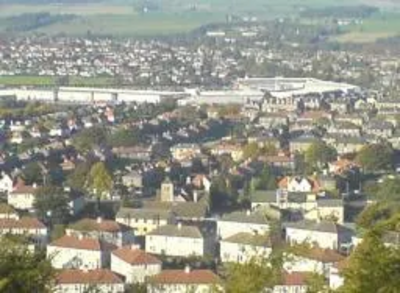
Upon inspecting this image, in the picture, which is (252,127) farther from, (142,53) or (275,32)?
(275,32)

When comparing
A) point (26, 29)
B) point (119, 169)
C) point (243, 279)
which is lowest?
point (26, 29)

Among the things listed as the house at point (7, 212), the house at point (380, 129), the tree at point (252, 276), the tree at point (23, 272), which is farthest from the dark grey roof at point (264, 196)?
the tree at point (23, 272)

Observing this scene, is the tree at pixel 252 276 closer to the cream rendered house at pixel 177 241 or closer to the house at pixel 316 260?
the house at pixel 316 260

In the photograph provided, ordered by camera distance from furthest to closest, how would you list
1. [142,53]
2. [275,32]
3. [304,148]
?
[275,32], [142,53], [304,148]

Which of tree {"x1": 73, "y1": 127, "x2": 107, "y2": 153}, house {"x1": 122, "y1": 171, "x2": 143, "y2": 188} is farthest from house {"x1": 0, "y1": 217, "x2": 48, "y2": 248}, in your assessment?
tree {"x1": 73, "y1": 127, "x2": 107, "y2": 153}

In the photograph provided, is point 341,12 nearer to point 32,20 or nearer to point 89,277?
point 32,20

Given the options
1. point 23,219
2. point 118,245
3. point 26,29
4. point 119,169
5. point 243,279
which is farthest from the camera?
point 26,29

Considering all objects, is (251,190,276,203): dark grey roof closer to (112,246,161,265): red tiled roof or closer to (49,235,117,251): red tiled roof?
(49,235,117,251): red tiled roof

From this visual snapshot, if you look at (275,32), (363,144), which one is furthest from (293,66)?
(363,144)
